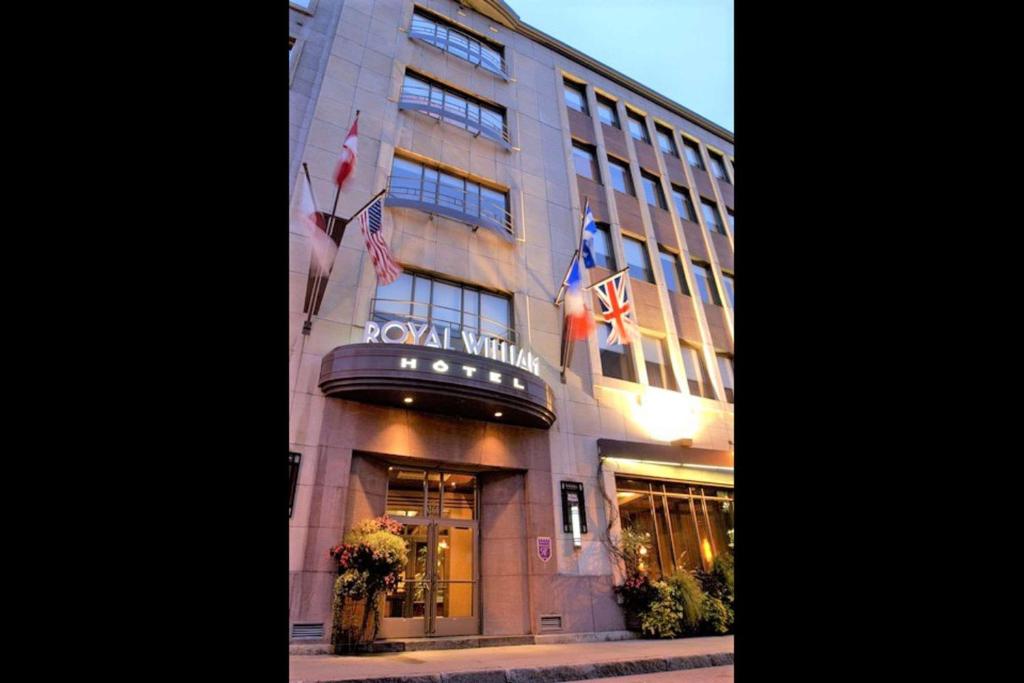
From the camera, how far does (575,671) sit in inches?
285

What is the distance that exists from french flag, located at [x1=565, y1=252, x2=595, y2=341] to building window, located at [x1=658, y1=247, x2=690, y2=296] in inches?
251

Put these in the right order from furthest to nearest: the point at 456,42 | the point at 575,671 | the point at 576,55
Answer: the point at 576,55
the point at 456,42
the point at 575,671

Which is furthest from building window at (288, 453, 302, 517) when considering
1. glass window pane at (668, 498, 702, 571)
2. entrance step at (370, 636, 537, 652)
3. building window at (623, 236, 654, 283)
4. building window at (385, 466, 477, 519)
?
building window at (623, 236, 654, 283)

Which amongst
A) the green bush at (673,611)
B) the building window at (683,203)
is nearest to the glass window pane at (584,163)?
the building window at (683,203)

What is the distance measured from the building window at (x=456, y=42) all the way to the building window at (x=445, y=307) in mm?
8939

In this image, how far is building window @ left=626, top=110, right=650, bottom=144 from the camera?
22.8 m

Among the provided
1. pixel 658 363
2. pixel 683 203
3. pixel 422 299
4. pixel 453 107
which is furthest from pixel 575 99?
pixel 422 299

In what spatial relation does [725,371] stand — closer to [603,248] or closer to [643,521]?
[603,248]

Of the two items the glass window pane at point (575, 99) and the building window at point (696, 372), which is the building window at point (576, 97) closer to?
the glass window pane at point (575, 99)

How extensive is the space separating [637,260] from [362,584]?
1403 centimetres
